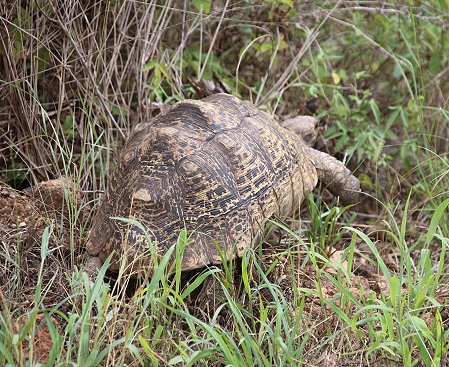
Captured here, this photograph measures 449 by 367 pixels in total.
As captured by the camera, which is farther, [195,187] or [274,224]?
[274,224]

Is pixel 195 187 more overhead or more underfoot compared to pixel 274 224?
more overhead

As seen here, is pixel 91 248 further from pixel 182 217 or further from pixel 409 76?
pixel 409 76

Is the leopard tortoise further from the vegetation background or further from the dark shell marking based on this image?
the vegetation background

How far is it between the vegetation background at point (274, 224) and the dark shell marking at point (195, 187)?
0.14m

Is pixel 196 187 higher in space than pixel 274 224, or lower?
higher

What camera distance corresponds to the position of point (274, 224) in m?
3.23

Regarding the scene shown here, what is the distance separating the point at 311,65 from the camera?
15.0 ft

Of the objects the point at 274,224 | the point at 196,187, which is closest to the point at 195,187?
the point at 196,187

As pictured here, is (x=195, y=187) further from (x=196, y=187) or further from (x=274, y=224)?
(x=274, y=224)

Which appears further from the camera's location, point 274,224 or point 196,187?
point 274,224

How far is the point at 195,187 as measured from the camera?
2.92 meters

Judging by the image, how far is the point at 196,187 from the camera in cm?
292

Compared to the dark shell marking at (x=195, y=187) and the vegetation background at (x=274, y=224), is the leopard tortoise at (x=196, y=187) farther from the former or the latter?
the vegetation background at (x=274, y=224)

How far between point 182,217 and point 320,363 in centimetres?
87
